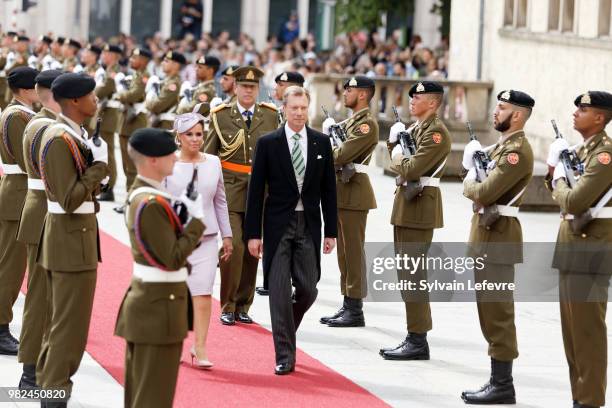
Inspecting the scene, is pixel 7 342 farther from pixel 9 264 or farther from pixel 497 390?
pixel 497 390

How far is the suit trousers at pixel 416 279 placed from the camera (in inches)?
433

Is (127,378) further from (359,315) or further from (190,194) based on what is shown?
(359,315)

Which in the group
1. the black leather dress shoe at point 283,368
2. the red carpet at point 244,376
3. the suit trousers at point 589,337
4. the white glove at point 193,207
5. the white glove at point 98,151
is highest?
the white glove at point 98,151

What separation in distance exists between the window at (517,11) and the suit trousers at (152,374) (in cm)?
1870

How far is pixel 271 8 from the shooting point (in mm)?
52375

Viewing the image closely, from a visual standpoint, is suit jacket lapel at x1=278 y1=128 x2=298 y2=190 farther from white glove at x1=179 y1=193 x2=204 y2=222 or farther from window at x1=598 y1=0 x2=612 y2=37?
window at x1=598 y1=0 x2=612 y2=37

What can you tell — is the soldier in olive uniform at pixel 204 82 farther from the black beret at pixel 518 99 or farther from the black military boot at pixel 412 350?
the black beret at pixel 518 99

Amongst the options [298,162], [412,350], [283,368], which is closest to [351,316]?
[412,350]

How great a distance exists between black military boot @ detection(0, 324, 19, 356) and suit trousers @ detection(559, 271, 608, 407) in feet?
12.8

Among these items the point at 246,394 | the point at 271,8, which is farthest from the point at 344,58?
the point at 246,394

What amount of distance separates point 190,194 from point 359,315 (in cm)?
485

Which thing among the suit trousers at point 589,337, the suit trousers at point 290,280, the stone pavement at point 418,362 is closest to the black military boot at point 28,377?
the stone pavement at point 418,362

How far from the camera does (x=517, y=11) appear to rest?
84.3 feet

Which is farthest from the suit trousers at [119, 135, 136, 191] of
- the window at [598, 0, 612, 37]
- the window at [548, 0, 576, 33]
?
the window at [548, 0, 576, 33]
